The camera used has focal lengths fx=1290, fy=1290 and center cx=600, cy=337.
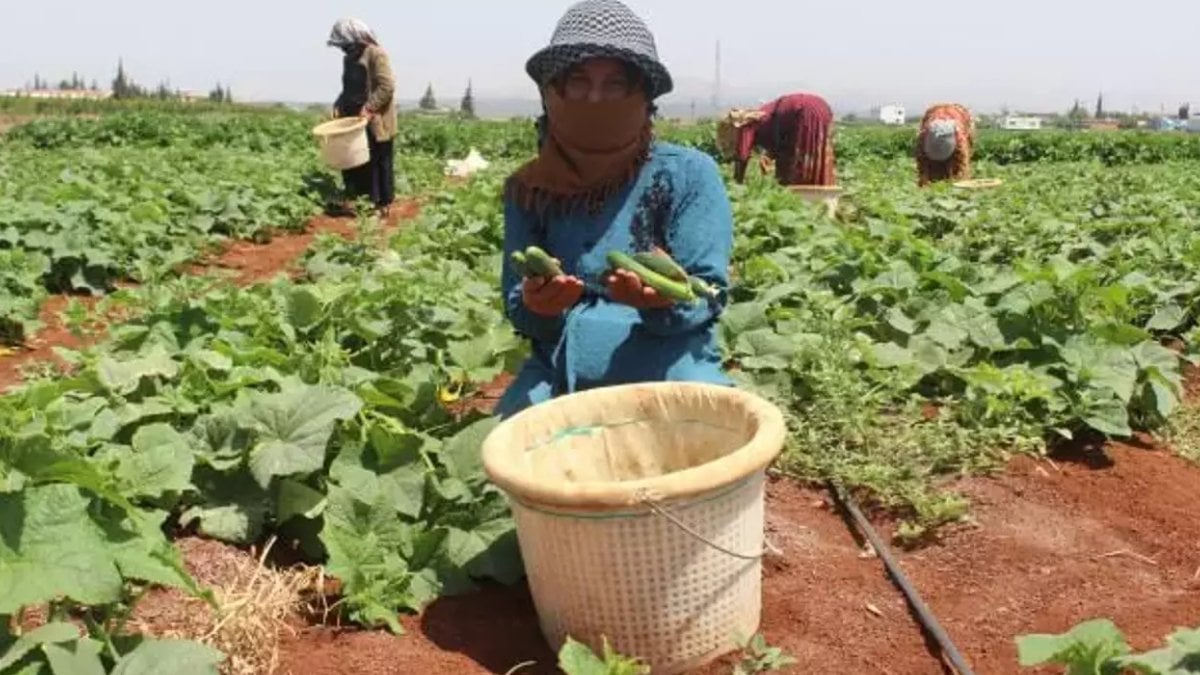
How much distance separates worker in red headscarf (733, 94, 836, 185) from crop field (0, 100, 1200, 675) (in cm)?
419

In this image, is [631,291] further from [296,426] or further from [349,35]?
[349,35]

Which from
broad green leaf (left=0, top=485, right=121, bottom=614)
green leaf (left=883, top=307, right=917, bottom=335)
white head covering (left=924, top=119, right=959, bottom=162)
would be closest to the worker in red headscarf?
white head covering (left=924, top=119, right=959, bottom=162)

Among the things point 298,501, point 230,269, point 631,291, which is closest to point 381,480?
point 298,501

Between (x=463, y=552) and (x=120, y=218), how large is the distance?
6.01m

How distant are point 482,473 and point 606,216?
2.55ft

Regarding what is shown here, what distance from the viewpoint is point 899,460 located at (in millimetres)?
3814

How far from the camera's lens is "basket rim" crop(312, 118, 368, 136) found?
10.4m

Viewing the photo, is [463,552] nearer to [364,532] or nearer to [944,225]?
[364,532]

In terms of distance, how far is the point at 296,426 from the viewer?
3.15m

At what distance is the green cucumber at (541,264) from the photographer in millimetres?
3176

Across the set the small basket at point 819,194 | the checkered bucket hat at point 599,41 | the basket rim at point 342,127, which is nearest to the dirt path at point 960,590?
the checkered bucket hat at point 599,41

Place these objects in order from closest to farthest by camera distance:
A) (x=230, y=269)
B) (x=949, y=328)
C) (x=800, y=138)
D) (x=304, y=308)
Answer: (x=304, y=308) < (x=949, y=328) < (x=230, y=269) < (x=800, y=138)

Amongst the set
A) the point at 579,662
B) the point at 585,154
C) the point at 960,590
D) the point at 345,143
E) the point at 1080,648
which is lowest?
the point at 960,590

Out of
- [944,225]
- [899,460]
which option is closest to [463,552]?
[899,460]
